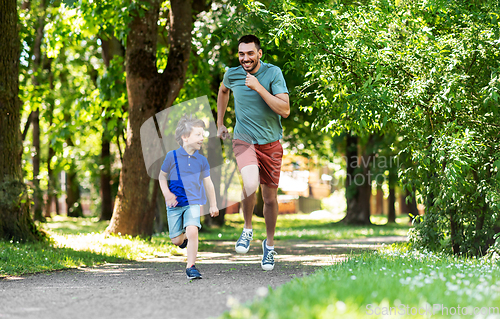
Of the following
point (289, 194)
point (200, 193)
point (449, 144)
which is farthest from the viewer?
point (289, 194)

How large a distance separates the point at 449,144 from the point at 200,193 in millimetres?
3041

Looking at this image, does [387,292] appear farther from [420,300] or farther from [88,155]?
[88,155]

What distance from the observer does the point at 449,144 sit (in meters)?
6.36

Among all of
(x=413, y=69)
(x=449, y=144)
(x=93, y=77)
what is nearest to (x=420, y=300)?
(x=449, y=144)

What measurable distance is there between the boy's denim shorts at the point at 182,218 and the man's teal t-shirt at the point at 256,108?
106 cm

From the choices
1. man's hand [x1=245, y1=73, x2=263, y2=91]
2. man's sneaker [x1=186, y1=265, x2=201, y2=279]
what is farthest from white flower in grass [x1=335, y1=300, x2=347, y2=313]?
man's hand [x1=245, y1=73, x2=263, y2=91]

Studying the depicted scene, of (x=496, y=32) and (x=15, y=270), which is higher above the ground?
(x=496, y=32)

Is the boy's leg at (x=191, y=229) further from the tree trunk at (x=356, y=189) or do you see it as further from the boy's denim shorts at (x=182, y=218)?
the tree trunk at (x=356, y=189)

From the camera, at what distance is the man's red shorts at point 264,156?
608 cm

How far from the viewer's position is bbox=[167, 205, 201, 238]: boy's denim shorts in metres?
5.67

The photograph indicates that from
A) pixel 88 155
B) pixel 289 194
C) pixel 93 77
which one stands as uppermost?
pixel 93 77

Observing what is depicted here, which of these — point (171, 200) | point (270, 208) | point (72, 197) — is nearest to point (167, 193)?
point (171, 200)

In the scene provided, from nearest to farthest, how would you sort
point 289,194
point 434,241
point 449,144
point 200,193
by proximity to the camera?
point 200,193 → point 449,144 → point 434,241 → point 289,194

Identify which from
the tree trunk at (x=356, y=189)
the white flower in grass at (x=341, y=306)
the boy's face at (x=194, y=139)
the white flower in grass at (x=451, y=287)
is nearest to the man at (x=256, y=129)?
→ the boy's face at (x=194, y=139)
